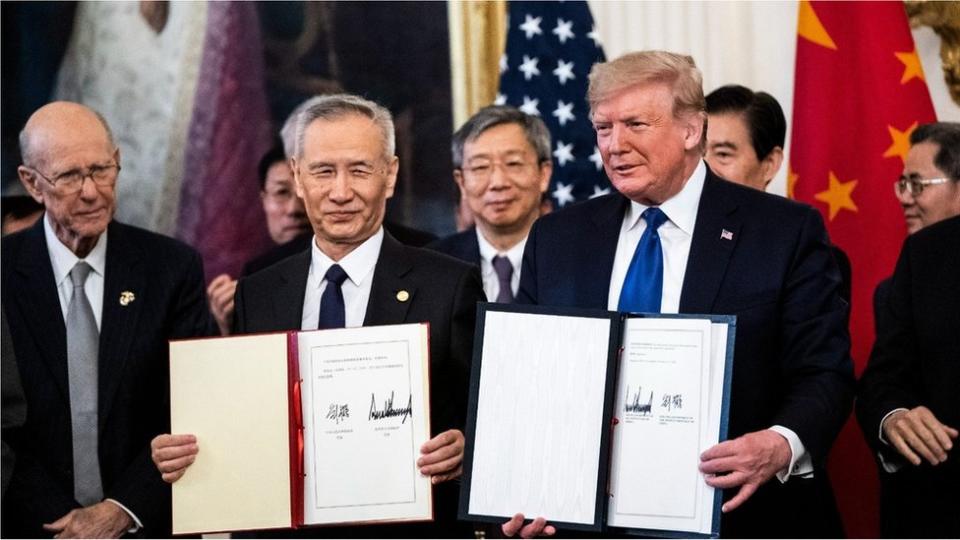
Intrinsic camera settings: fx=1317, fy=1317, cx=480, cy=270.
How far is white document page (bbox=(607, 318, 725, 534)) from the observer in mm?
3105

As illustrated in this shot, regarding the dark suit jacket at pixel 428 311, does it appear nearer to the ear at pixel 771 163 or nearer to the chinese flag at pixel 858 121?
the ear at pixel 771 163

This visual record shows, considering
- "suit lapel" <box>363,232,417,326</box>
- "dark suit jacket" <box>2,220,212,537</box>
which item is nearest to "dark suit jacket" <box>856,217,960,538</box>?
"suit lapel" <box>363,232,417,326</box>

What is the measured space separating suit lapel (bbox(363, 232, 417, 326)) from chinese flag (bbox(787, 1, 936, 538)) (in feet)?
9.39

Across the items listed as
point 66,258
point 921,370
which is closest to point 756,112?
point 921,370

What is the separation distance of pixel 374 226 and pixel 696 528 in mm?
1300

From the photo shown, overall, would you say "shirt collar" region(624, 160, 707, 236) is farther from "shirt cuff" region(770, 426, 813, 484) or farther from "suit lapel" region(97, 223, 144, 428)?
"suit lapel" region(97, 223, 144, 428)

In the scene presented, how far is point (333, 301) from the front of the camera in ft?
12.2

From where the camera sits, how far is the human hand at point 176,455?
343 centimetres

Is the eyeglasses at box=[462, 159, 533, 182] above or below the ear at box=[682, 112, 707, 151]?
below

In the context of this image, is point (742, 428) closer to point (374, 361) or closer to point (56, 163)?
point (374, 361)

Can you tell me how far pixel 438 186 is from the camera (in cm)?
641

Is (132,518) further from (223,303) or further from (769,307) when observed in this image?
(769,307)

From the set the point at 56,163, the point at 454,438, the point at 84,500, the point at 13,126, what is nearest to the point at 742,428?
the point at 454,438
